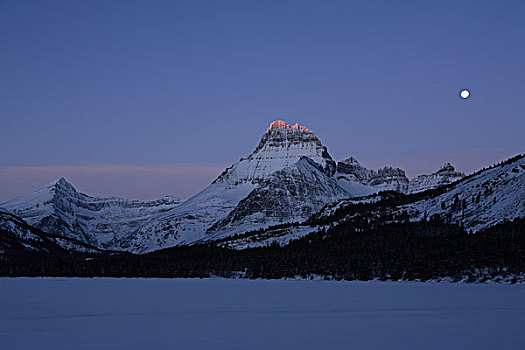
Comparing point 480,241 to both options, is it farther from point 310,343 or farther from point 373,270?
point 310,343

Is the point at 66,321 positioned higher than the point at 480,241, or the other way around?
the point at 480,241

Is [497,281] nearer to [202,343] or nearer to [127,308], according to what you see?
[127,308]

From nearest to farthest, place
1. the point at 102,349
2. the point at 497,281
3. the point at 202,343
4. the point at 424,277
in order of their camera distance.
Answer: the point at 102,349 → the point at 202,343 → the point at 497,281 → the point at 424,277

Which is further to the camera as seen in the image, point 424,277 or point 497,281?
point 424,277

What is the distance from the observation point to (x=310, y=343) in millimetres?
45906

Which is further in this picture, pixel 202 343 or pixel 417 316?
pixel 417 316

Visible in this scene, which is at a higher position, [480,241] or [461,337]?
[480,241]

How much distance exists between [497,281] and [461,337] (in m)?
116

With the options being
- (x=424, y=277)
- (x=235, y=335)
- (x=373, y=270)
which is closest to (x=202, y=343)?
(x=235, y=335)

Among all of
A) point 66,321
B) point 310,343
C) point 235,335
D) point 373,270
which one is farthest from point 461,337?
point 373,270

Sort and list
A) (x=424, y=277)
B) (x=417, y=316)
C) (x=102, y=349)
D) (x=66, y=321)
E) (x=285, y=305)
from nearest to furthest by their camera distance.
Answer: (x=102, y=349), (x=66, y=321), (x=417, y=316), (x=285, y=305), (x=424, y=277)

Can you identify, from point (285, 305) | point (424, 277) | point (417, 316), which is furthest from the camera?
point (424, 277)

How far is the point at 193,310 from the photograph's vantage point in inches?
2985

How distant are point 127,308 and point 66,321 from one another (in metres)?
17.7
